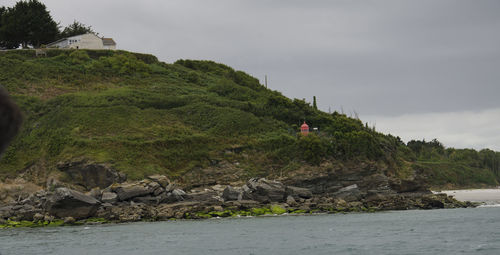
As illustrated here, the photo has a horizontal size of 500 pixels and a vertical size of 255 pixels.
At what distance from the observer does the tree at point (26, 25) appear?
101375mm

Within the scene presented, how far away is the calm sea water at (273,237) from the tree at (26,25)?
67.9 m

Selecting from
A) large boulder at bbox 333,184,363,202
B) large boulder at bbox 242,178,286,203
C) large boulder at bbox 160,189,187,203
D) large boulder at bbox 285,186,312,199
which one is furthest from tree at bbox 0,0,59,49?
large boulder at bbox 333,184,363,202

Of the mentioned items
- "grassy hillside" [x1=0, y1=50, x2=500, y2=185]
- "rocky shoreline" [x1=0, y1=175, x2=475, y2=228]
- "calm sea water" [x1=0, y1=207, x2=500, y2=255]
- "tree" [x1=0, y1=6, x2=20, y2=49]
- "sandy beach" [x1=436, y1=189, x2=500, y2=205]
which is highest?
"tree" [x1=0, y1=6, x2=20, y2=49]

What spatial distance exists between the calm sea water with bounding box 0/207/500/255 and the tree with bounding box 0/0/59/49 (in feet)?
223

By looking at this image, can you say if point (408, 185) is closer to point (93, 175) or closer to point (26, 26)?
point (93, 175)

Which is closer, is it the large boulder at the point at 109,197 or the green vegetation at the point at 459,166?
the large boulder at the point at 109,197

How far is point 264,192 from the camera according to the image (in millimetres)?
57250

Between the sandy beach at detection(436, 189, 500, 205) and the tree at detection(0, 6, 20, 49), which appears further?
the tree at detection(0, 6, 20, 49)

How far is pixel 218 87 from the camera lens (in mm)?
97625

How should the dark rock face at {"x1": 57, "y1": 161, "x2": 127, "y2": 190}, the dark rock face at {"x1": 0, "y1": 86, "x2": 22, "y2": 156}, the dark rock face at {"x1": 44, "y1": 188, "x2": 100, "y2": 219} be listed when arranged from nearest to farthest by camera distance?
1. the dark rock face at {"x1": 0, "y1": 86, "x2": 22, "y2": 156}
2. the dark rock face at {"x1": 44, "y1": 188, "x2": 100, "y2": 219}
3. the dark rock face at {"x1": 57, "y1": 161, "x2": 127, "y2": 190}

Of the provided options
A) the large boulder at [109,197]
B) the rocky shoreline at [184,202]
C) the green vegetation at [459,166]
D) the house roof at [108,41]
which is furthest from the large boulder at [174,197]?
the house roof at [108,41]

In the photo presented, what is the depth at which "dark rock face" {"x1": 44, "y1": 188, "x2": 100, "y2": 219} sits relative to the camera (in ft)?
160

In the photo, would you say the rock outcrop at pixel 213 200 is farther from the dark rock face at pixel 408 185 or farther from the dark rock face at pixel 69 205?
the dark rock face at pixel 408 185

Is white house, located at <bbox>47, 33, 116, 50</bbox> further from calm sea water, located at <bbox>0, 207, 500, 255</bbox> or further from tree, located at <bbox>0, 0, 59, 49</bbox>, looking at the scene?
calm sea water, located at <bbox>0, 207, 500, 255</bbox>
